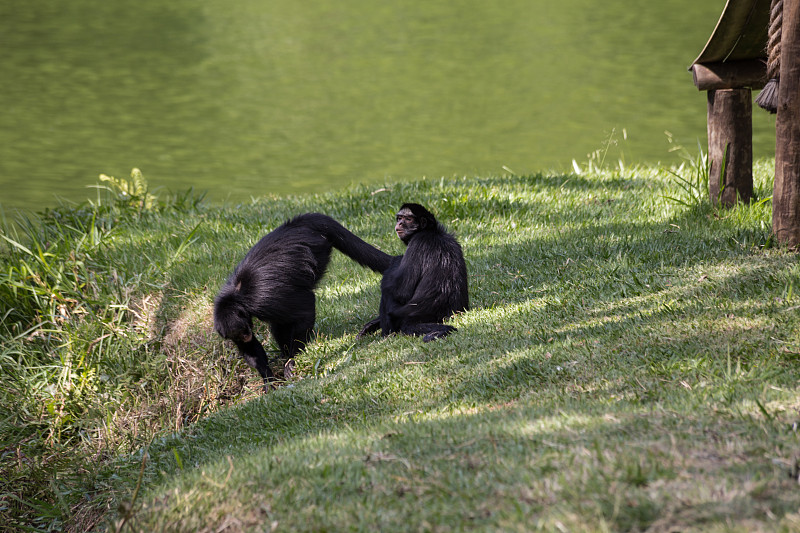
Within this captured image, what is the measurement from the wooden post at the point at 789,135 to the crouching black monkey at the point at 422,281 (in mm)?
2442

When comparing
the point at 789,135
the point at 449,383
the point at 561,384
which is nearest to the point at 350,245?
the point at 449,383

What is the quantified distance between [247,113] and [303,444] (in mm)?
17408

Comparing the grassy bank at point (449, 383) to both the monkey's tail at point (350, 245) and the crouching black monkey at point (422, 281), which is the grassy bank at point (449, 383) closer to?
the crouching black monkey at point (422, 281)

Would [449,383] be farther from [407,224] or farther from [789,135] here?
[789,135]

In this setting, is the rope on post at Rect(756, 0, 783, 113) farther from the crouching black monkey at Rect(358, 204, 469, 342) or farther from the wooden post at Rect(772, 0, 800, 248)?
the crouching black monkey at Rect(358, 204, 469, 342)

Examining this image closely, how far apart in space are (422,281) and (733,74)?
12.1 feet

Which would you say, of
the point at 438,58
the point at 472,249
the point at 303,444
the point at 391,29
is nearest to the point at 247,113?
the point at 438,58

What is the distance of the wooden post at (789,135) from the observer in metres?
5.67

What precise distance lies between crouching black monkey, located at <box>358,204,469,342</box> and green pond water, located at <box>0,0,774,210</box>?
7124 millimetres

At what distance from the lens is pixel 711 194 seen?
749cm

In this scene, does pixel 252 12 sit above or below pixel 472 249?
above

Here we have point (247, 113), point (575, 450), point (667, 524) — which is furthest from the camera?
point (247, 113)

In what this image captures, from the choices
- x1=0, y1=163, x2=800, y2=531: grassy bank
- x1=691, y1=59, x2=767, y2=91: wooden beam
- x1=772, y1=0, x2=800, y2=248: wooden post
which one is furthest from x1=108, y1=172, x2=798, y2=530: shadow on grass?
x1=691, y1=59, x2=767, y2=91: wooden beam

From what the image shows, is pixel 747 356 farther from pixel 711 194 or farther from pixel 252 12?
pixel 252 12
